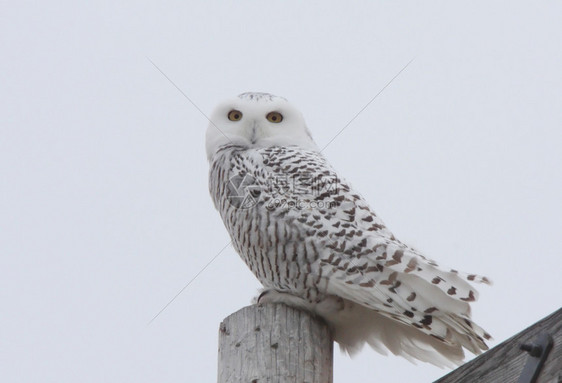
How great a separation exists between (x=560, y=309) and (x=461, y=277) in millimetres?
1364

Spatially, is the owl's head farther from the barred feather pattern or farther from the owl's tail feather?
the owl's tail feather

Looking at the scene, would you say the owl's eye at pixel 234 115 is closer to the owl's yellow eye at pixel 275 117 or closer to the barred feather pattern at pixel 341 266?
the owl's yellow eye at pixel 275 117

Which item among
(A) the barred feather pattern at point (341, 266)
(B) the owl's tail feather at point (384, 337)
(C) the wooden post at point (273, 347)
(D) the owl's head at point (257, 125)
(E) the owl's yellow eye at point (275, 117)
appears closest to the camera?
(C) the wooden post at point (273, 347)

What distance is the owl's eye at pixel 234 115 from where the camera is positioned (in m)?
4.13

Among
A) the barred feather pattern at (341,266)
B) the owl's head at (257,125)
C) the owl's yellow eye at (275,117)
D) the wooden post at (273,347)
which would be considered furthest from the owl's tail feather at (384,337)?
the owl's yellow eye at (275,117)

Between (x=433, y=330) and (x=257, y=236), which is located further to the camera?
(x=257, y=236)

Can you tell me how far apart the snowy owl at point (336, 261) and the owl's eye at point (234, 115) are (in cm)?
32

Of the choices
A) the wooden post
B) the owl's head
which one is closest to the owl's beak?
the owl's head

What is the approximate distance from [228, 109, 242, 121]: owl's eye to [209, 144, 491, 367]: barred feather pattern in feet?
1.45

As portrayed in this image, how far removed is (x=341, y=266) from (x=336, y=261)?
1.2 inches

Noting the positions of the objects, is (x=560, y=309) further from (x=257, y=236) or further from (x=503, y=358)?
(x=257, y=236)

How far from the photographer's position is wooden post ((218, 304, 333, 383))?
2.31 meters

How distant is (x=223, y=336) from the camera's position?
2539mm

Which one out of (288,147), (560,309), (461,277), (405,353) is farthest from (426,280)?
(560,309)
